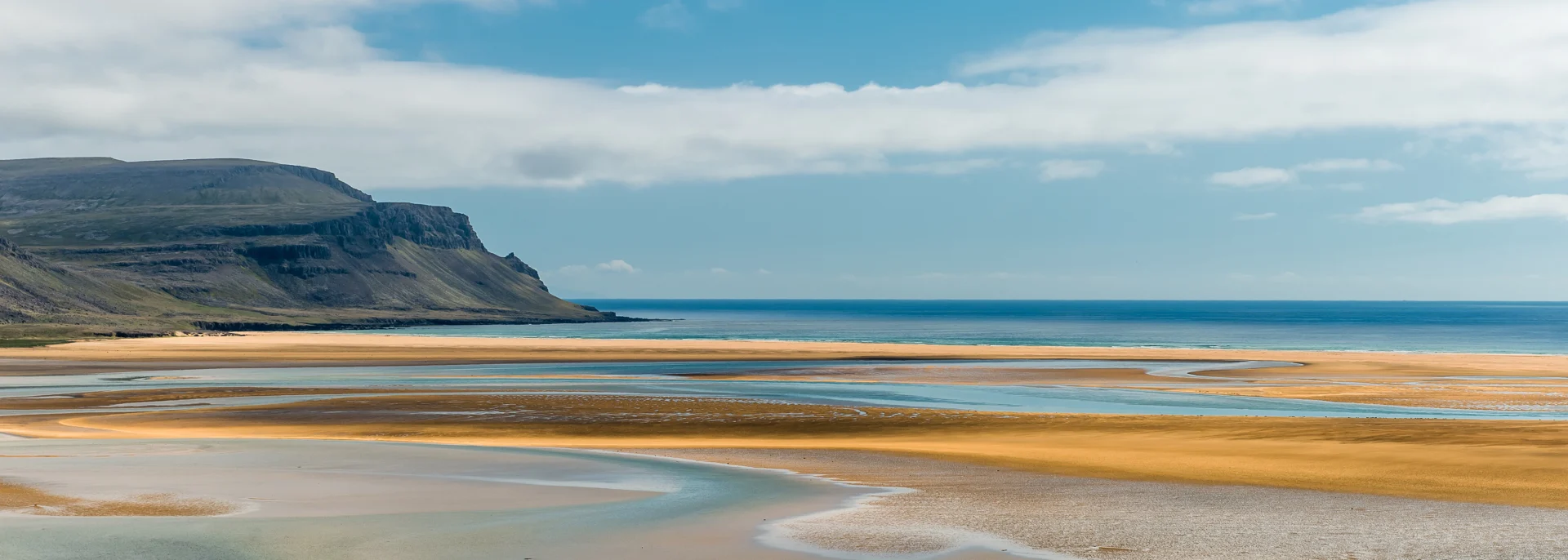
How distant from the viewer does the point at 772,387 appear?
56875 mm

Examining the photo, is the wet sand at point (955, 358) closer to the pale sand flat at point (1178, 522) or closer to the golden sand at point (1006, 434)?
the golden sand at point (1006, 434)

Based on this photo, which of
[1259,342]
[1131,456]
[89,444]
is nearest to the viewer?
[1131,456]

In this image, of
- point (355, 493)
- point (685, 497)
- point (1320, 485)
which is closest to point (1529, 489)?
point (1320, 485)

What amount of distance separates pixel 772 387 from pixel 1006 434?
25.0m

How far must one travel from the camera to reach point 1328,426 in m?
32.2

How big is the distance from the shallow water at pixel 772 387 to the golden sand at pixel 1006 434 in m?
5.42

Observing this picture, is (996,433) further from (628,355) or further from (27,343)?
(27,343)

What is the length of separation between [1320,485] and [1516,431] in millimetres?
13138

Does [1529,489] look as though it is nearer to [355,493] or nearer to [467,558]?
[467,558]

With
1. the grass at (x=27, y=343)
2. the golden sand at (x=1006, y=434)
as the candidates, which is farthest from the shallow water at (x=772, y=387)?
the grass at (x=27, y=343)

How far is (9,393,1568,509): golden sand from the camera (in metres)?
22.4

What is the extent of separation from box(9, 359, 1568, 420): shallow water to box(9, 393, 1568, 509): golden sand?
17.8 feet

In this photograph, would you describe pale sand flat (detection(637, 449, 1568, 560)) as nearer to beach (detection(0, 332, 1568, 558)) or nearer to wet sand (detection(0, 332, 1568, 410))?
beach (detection(0, 332, 1568, 558))

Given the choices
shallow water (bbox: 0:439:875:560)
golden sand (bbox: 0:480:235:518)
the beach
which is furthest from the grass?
golden sand (bbox: 0:480:235:518)
